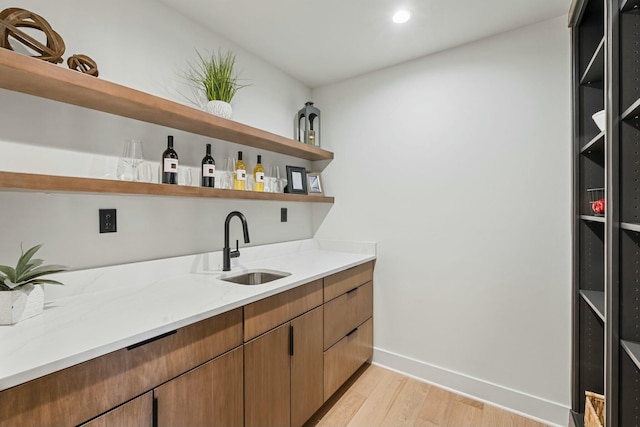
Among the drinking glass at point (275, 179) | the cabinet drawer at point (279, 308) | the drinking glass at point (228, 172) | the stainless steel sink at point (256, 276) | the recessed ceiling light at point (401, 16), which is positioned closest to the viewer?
the cabinet drawer at point (279, 308)

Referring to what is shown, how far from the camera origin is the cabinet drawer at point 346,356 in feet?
5.92

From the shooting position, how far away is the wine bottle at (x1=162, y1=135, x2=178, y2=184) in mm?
1529

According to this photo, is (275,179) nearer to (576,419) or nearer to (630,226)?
(630,226)

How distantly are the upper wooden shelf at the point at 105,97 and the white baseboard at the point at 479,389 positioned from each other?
194 centimetres

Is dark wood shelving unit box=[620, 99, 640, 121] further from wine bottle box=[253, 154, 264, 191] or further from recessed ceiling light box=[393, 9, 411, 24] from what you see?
wine bottle box=[253, 154, 264, 191]

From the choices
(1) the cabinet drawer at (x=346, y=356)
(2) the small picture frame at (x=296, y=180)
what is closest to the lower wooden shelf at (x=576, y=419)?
(1) the cabinet drawer at (x=346, y=356)

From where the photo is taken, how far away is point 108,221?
1.41 m

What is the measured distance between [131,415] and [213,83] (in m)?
1.63

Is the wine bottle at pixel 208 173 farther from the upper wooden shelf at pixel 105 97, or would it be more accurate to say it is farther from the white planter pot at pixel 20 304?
the white planter pot at pixel 20 304

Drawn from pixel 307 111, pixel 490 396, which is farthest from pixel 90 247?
pixel 490 396

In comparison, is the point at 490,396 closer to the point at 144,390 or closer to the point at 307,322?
the point at 307,322

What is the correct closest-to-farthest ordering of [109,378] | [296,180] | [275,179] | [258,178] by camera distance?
[109,378] → [258,178] → [275,179] → [296,180]

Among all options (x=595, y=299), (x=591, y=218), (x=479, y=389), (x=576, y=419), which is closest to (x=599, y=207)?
(x=591, y=218)

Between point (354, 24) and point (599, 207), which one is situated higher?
point (354, 24)
